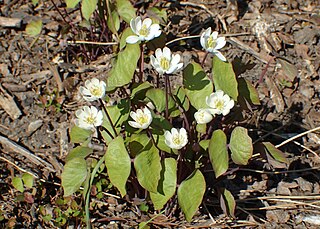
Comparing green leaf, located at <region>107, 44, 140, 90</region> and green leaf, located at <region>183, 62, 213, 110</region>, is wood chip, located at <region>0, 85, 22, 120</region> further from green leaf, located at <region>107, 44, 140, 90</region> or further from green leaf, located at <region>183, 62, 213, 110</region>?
green leaf, located at <region>183, 62, 213, 110</region>

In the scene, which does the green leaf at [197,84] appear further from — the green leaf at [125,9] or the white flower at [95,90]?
the green leaf at [125,9]

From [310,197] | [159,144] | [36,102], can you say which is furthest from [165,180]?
[36,102]

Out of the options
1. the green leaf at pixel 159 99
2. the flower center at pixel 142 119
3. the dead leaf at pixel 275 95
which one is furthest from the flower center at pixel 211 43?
the dead leaf at pixel 275 95

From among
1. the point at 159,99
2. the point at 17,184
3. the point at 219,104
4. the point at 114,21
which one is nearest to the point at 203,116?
the point at 219,104

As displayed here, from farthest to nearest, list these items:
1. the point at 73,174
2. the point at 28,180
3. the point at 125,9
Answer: the point at 125,9, the point at 28,180, the point at 73,174

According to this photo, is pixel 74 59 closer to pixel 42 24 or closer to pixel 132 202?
pixel 42 24

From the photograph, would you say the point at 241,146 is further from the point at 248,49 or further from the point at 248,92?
the point at 248,49
